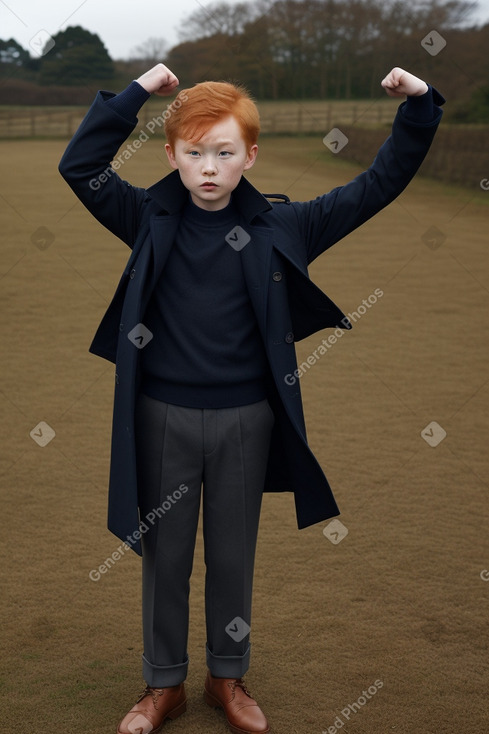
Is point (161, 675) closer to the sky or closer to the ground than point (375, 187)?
closer to the ground

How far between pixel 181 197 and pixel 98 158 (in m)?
0.21

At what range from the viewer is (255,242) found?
2.26 meters

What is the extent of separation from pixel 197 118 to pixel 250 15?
607 inches

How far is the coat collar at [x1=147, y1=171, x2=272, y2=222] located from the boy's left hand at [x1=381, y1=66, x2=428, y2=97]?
0.37 metres

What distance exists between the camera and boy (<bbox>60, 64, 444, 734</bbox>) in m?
2.21

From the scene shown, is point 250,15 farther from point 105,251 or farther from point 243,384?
point 243,384

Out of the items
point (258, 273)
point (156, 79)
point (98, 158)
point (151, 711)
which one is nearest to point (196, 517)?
point (151, 711)

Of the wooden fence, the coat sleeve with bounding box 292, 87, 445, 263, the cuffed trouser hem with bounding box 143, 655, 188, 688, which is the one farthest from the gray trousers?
the wooden fence

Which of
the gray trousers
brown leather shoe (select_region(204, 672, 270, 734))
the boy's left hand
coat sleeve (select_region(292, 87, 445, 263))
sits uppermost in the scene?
the boy's left hand

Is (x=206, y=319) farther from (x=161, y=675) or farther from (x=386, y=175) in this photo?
(x=161, y=675)

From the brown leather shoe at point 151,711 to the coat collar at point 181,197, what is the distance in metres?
1.22

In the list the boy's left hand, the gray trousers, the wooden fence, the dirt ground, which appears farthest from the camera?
the wooden fence

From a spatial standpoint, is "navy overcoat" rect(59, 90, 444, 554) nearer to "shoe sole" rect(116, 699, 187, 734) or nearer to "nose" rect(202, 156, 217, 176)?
"nose" rect(202, 156, 217, 176)

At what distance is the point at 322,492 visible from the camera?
8.00ft
